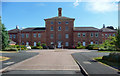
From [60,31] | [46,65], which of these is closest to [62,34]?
[60,31]

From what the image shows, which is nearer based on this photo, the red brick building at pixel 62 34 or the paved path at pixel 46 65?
the paved path at pixel 46 65

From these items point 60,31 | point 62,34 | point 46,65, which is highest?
point 60,31

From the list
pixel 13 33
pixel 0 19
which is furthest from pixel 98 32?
pixel 0 19

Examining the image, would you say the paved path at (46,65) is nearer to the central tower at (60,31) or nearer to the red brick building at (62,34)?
the central tower at (60,31)

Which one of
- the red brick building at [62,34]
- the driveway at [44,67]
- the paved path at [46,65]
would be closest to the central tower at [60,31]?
the red brick building at [62,34]

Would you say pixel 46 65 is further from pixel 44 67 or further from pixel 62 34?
pixel 62 34

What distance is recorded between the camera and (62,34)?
49.1 metres

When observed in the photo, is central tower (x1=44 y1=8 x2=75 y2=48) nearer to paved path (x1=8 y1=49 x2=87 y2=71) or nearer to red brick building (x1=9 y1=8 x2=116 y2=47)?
red brick building (x1=9 y1=8 x2=116 y2=47)

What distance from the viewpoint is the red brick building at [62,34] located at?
48.6 meters

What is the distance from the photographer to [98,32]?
48500 millimetres

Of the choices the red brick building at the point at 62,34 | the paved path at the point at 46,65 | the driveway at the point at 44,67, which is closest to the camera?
the driveway at the point at 44,67

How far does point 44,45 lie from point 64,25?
11620 mm

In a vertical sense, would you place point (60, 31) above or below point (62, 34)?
above

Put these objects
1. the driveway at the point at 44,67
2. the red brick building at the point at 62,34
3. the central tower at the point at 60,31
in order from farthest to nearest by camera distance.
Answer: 1. the central tower at the point at 60,31
2. the red brick building at the point at 62,34
3. the driveway at the point at 44,67
